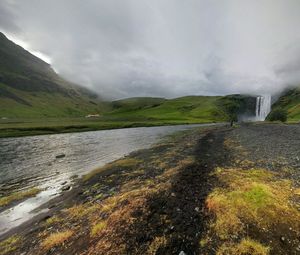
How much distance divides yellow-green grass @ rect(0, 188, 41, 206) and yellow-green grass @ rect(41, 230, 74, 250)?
11.2 meters

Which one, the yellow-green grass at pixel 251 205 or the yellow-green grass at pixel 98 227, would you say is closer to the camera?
the yellow-green grass at pixel 251 205

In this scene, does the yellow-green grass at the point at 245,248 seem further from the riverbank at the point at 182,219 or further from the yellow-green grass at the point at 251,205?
the yellow-green grass at the point at 251,205

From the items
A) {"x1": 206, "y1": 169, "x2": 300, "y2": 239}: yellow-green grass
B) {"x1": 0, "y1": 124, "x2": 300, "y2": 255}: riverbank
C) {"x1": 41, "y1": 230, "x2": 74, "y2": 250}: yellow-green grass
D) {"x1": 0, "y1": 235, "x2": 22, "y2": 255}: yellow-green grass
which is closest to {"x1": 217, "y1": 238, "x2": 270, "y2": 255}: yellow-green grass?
{"x1": 0, "y1": 124, "x2": 300, "y2": 255}: riverbank

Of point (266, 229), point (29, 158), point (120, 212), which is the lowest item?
point (29, 158)

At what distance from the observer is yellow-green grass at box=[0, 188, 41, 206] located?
19875 millimetres

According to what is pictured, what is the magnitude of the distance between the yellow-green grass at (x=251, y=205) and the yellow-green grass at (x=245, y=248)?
70 cm

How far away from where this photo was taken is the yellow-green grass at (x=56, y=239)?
10.9 meters

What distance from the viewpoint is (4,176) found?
2872 cm

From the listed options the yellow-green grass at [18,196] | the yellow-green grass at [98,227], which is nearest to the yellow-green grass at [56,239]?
the yellow-green grass at [98,227]

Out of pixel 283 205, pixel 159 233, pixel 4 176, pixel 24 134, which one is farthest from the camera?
pixel 24 134

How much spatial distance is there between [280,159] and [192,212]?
15834 millimetres

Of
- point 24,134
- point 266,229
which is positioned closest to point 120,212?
point 266,229

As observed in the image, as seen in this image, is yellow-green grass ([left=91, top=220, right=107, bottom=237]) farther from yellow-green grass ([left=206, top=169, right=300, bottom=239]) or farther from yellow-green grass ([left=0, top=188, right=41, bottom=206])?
yellow-green grass ([left=0, top=188, right=41, bottom=206])

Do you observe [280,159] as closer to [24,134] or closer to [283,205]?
[283,205]
